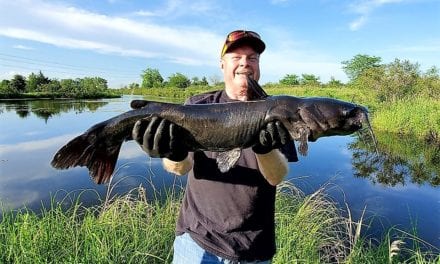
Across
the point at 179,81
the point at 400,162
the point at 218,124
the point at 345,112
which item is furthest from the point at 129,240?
the point at 179,81

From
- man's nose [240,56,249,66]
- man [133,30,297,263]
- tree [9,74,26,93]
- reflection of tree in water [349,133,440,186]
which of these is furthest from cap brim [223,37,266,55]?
tree [9,74,26,93]

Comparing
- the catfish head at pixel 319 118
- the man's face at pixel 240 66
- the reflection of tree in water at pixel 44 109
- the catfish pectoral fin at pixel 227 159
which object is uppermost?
the man's face at pixel 240 66

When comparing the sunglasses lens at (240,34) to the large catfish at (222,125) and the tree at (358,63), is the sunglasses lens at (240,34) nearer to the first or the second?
the large catfish at (222,125)

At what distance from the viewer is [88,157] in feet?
8.25

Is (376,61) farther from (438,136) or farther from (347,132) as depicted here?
(347,132)

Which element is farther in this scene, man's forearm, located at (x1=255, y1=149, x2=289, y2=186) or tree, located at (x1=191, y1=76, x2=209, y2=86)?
tree, located at (x1=191, y1=76, x2=209, y2=86)

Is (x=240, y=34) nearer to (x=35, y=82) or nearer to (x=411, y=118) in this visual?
(x=411, y=118)

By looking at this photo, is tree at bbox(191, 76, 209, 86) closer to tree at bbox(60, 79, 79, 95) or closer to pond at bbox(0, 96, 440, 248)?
tree at bbox(60, 79, 79, 95)

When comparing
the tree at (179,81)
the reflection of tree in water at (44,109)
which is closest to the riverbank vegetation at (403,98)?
the reflection of tree in water at (44,109)

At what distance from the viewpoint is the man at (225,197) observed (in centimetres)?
240

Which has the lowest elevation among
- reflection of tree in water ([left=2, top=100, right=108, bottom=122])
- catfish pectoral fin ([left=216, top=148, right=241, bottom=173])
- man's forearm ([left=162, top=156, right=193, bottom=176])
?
reflection of tree in water ([left=2, top=100, right=108, bottom=122])

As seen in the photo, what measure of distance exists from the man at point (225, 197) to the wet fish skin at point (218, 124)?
0.26 feet

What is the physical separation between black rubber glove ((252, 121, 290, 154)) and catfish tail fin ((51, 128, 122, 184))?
99 centimetres

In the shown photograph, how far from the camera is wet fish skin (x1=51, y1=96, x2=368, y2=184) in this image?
234 cm
